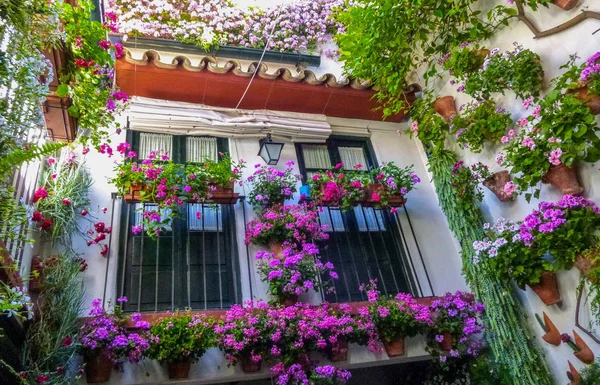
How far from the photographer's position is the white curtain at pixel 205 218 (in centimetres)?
509

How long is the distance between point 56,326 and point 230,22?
5415 millimetres

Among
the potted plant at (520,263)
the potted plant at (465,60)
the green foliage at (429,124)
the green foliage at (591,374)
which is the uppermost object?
the potted plant at (465,60)

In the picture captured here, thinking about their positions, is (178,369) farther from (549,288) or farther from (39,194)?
(549,288)

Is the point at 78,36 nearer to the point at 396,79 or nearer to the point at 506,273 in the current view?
the point at 396,79

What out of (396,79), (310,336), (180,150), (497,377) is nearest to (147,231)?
(180,150)

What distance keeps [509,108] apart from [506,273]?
6.13 feet

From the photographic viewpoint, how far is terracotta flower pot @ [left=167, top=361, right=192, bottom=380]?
12.6 ft

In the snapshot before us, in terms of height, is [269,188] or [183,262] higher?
[269,188]

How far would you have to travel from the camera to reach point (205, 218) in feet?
17.0

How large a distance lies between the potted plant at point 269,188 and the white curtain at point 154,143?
1.13 metres

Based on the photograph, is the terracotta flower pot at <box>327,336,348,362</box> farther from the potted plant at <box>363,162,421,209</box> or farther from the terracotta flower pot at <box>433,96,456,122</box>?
the terracotta flower pot at <box>433,96,456,122</box>

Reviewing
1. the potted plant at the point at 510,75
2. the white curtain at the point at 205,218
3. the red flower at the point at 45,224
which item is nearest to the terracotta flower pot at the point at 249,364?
the white curtain at the point at 205,218

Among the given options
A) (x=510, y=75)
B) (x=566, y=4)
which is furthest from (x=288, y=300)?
(x=566, y=4)

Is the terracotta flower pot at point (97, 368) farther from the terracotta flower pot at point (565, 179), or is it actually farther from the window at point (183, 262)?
the terracotta flower pot at point (565, 179)
